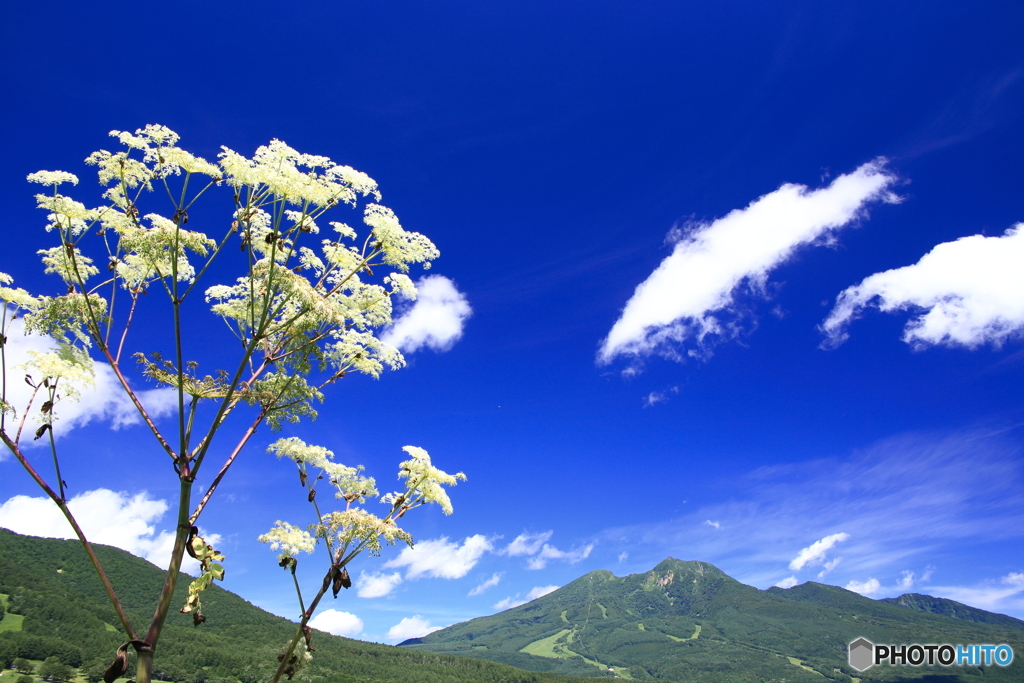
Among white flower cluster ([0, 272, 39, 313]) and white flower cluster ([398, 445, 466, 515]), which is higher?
white flower cluster ([0, 272, 39, 313])

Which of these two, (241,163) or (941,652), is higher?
(241,163)

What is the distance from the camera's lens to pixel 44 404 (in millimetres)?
6738

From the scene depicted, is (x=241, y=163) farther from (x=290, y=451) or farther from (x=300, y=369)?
(x=290, y=451)

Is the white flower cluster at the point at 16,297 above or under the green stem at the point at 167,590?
above

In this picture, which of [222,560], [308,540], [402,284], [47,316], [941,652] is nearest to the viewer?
[222,560]

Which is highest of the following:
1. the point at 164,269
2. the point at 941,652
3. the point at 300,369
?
the point at 164,269

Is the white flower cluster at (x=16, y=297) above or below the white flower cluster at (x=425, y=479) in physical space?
above

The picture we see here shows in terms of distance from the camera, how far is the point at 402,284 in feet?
27.0

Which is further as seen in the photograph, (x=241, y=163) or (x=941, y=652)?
(x=941, y=652)

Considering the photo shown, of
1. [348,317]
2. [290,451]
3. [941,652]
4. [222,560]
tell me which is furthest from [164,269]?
[941,652]

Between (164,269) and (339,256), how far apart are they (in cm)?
234

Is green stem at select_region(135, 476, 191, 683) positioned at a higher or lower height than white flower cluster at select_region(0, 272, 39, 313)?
lower

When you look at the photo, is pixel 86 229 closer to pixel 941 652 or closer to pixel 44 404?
Result: pixel 44 404

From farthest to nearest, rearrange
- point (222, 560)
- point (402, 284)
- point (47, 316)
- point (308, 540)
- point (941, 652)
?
point (941, 652) → point (402, 284) → point (308, 540) → point (47, 316) → point (222, 560)
